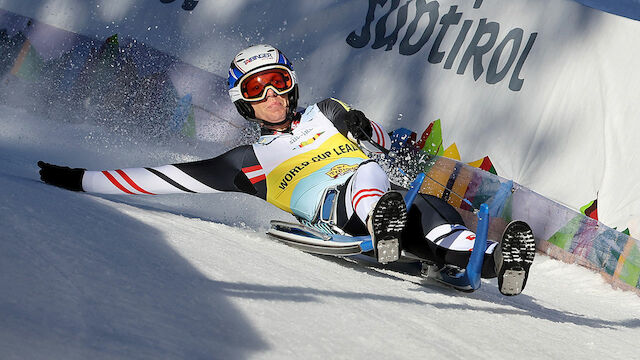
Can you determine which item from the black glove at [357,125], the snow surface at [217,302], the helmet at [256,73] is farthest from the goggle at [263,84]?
the snow surface at [217,302]

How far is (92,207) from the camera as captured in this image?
2820mm

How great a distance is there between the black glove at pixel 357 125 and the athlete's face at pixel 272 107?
339mm

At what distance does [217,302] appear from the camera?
195 centimetres

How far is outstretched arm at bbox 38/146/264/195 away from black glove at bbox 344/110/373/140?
52cm

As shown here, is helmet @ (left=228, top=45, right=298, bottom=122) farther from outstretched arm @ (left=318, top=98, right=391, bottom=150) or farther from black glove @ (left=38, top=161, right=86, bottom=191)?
black glove @ (left=38, top=161, right=86, bottom=191)

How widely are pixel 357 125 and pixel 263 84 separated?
1.72 feet

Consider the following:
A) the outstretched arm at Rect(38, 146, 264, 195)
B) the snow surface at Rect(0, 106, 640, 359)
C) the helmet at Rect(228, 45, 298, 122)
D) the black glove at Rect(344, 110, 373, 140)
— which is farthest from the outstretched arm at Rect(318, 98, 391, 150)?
the snow surface at Rect(0, 106, 640, 359)

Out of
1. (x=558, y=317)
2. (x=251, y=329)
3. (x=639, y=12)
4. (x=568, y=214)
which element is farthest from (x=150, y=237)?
(x=639, y=12)

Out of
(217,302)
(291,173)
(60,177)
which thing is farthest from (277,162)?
(217,302)

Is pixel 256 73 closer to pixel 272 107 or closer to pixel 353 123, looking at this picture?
pixel 272 107

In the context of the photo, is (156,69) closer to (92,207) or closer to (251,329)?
(92,207)

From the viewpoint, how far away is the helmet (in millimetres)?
3529

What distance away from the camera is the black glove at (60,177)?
131 inches

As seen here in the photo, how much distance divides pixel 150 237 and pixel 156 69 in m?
4.33
